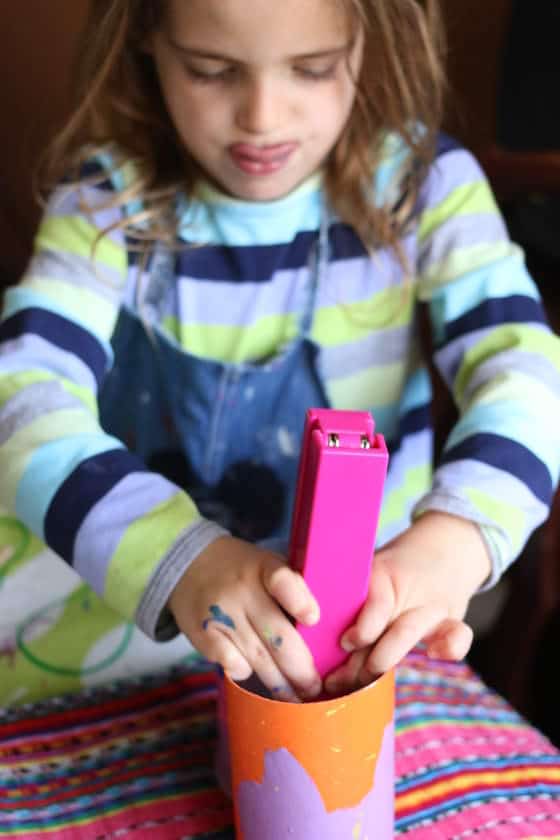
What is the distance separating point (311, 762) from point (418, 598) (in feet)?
0.34

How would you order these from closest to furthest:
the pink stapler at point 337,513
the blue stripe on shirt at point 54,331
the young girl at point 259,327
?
1. the pink stapler at point 337,513
2. the young girl at point 259,327
3. the blue stripe on shirt at point 54,331

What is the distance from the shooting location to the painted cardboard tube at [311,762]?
17.2 inches

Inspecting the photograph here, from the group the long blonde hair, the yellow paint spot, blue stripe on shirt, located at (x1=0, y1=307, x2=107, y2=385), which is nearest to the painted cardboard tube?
the yellow paint spot

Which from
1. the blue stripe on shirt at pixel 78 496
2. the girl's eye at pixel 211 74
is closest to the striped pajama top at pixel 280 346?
the blue stripe on shirt at pixel 78 496

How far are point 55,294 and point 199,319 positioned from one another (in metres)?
0.11

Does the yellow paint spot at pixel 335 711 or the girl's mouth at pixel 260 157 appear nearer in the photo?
the yellow paint spot at pixel 335 711

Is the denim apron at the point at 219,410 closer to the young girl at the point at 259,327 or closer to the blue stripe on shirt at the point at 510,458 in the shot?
the young girl at the point at 259,327

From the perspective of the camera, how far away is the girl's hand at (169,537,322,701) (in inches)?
17.6

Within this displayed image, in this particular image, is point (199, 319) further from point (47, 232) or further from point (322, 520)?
point (322, 520)

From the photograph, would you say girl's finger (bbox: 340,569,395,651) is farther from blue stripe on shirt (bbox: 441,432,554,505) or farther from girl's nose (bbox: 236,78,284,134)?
girl's nose (bbox: 236,78,284,134)

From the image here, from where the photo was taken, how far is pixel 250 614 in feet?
1.56

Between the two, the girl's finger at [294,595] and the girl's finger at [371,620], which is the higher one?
the girl's finger at [294,595]

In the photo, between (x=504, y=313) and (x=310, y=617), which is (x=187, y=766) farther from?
(x=504, y=313)

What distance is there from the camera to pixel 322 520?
41 cm
